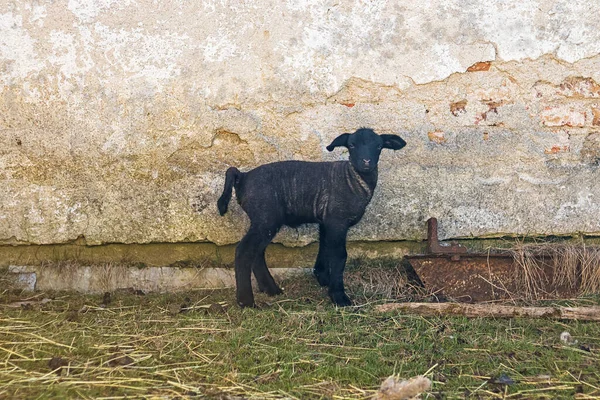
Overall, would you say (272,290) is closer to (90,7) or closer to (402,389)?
(402,389)

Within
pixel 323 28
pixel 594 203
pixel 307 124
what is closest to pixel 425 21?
pixel 323 28

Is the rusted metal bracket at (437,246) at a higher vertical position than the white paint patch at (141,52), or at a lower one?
lower

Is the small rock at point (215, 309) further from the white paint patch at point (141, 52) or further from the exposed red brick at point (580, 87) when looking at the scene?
the exposed red brick at point (580, 87)

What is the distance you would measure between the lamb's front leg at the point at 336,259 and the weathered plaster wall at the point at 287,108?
1.90 feet

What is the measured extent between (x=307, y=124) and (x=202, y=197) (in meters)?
1.16

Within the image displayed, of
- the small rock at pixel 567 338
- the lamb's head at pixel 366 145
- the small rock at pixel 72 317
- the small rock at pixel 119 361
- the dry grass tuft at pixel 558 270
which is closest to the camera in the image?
the small rock at pixel 119 361

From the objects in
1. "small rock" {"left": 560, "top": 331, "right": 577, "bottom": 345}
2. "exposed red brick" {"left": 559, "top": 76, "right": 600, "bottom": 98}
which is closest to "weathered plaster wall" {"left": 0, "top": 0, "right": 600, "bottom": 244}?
"exposed red brick" {"left": 559, "top": 76, "right": 600, "bottom": 98}

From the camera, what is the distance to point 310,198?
5.59 meters

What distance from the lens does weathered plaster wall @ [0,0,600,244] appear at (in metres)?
5.88

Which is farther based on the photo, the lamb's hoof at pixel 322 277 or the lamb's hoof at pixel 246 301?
the lamb's hoof at pixel 322 277

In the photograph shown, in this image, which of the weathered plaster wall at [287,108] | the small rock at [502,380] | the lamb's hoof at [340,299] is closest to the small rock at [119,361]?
the lamb's hoof at [340,299]

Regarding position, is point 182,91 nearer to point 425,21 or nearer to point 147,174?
point 147,174

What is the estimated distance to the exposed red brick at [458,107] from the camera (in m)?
5.96

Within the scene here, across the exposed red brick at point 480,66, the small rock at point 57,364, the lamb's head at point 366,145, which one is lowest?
the small rock at point 57,364
